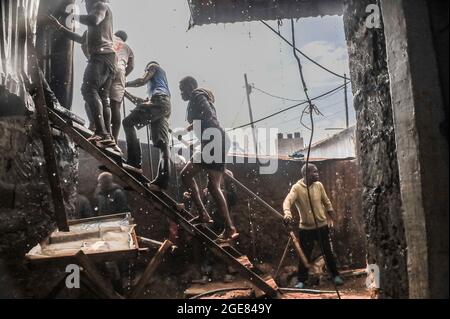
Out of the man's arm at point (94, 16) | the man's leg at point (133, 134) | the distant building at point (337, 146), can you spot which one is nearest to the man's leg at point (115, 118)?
the man's leg at point (133, 134)

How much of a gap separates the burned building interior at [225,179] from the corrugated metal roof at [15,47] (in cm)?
2

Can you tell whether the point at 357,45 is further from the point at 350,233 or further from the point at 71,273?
the point at 350,233

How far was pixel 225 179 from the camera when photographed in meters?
9.09

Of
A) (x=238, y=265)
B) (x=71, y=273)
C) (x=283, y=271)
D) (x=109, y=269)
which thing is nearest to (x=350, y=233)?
(x=283, y=271)

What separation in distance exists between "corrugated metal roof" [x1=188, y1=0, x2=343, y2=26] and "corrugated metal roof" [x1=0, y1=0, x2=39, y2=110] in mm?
2995

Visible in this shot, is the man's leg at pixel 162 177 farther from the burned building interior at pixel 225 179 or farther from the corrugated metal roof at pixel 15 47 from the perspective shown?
the corrugated metal roof at pixel 15 47

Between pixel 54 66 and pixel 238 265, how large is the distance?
497 cm

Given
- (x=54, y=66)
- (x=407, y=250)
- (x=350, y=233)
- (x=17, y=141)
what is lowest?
(x=350, y=233)

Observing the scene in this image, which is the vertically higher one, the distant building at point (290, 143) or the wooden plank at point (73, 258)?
the distant building at point (290, 143)

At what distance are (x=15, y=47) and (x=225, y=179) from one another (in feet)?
20.3

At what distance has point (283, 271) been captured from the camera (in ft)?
29.7

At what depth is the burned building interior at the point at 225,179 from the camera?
5.64 ft

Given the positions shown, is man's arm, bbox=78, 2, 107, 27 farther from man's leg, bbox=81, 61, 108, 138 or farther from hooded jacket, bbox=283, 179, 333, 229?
hooded jacket, bbox=283, 179, 333, 229
